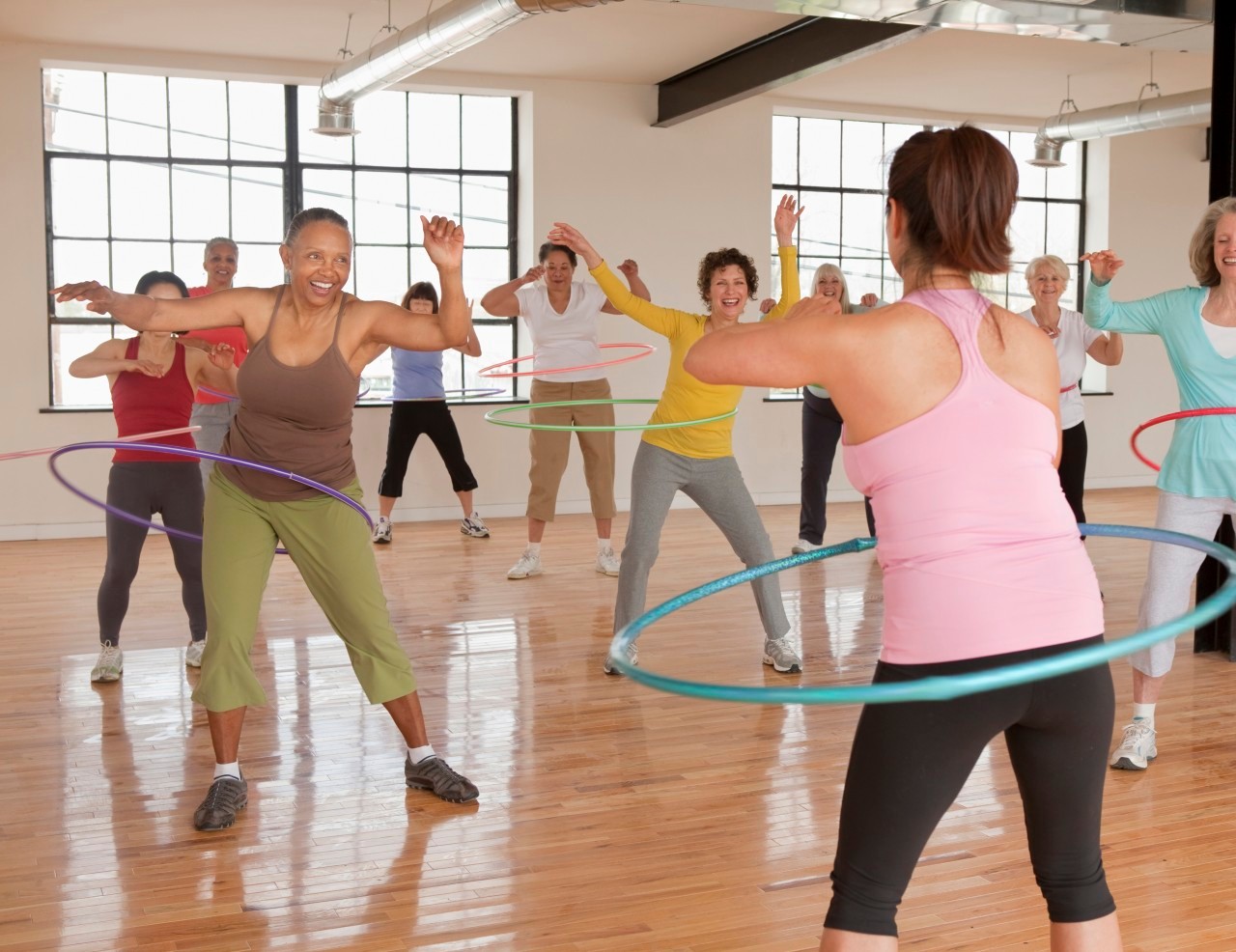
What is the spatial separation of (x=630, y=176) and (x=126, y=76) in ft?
12.0

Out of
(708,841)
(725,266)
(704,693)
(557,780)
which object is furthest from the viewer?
(725,266)

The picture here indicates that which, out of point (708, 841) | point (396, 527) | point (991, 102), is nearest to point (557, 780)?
point (708, 841)

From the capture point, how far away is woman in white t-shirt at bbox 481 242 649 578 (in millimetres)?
7227

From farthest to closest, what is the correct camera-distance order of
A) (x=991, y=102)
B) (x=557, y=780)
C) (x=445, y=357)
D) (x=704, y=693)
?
(x=991, y=102) → (x=445, y=357) → (x=557, y=780) → (x=704, y=693)

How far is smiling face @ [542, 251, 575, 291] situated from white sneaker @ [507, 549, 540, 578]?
153 cm

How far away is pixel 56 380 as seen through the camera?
8.85 metres

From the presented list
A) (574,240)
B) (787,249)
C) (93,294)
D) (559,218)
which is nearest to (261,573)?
(93,294)

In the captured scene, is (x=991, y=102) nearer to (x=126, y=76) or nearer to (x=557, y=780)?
(x=126, y=76)

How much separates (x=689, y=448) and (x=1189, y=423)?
1664 mm

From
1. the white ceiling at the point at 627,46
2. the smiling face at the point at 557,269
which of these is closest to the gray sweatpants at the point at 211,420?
the smiling face at the point at 557,269

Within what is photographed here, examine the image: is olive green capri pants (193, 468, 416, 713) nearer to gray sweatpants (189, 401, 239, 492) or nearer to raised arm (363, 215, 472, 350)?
raised arm (363, 215, 472, 350)

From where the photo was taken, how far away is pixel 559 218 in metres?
9.65

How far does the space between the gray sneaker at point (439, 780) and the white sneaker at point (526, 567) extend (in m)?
3.31

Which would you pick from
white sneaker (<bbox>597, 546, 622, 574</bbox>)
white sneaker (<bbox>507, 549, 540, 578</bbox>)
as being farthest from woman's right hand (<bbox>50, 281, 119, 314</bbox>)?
white sneaker (<bbox>597, 546, 622, 574</bbox>)
